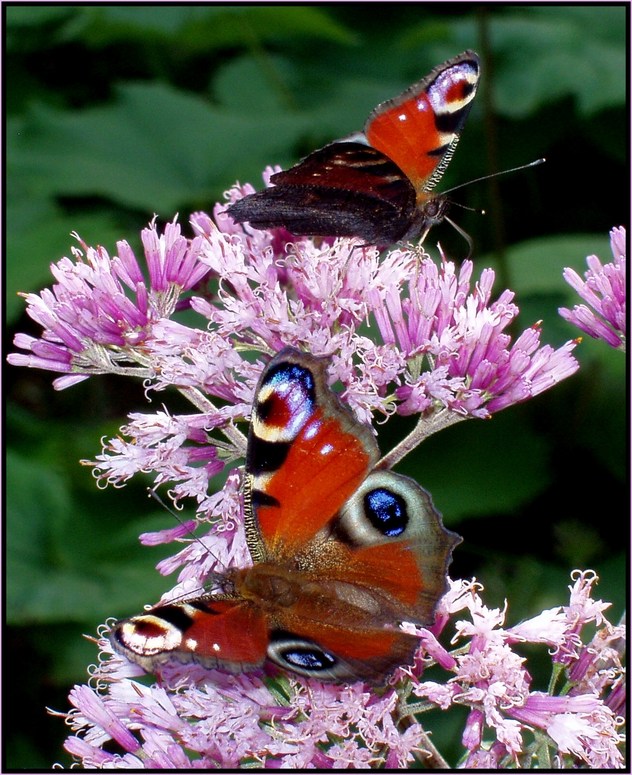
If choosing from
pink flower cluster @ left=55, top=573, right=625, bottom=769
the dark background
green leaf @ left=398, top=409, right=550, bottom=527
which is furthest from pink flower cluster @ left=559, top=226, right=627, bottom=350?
green leaf @ left=398, top=409, right=550, bottom=527

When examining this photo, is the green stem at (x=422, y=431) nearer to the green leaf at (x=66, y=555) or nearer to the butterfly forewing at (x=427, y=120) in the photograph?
the butterfly forewing at (x=427, y=120)

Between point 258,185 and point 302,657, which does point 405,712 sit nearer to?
point 302,657

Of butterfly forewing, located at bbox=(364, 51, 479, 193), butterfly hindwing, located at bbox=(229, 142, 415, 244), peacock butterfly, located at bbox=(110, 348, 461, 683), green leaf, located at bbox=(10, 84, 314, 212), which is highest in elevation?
green leaf, located at bbox=(10, 84, 314, 212)

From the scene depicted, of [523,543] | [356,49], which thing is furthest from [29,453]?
[356,49]

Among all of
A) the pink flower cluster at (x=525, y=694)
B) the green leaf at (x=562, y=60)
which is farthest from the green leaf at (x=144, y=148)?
the pink flower cluster at (x=525, y=694)

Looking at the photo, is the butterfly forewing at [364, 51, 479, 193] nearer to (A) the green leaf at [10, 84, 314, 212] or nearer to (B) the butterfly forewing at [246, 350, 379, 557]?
(B) the butterfly forewing at [246, 350, 379, 557]

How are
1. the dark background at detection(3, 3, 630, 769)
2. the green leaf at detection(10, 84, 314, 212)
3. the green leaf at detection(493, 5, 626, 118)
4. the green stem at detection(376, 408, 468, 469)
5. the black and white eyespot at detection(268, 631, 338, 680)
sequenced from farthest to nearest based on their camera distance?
1. the green leaf at detection(10, 84, 314, 212)
2. the green leaf at detection(493, 5, 626, 118)
3. the dark background at detection(3, 3, 630, 769)
4. the green stem at detection(376, 408, 468, 469)
5. the black and white eyespot at detection(268, 631, 338, 680)

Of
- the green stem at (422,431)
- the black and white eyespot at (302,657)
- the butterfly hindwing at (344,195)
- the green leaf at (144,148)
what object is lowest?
the black and white eyespot at (302,657)
